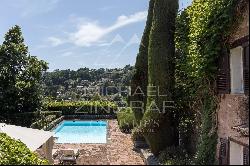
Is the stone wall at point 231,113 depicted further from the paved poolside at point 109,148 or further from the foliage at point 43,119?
the foliage at point 43,119

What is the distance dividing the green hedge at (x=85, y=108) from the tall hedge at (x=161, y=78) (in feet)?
79.4

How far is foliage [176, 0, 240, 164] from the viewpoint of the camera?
12.8 metres

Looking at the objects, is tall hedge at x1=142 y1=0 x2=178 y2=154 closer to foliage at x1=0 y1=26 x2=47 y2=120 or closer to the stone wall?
the stone wall

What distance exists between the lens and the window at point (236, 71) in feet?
40.1

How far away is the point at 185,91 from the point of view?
16.7 meters

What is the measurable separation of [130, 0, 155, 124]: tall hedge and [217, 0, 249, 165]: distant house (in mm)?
7121

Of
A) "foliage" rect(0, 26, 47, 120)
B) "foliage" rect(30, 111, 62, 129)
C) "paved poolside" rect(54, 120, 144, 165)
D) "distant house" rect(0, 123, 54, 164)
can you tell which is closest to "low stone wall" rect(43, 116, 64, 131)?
"foliage" rect(30, 111, 62, 129)

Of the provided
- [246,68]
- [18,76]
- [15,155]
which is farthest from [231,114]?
[18,76]

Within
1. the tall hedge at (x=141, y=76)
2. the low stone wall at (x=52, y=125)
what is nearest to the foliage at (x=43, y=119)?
the low stone wall at (x=52, y=125)

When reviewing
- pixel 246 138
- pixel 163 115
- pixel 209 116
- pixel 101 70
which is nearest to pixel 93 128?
pixel 163 115

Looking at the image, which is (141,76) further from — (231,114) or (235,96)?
(235,96)

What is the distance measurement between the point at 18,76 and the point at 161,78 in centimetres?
1933

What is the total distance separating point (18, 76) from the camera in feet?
111

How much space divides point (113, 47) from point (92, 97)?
4334cm
